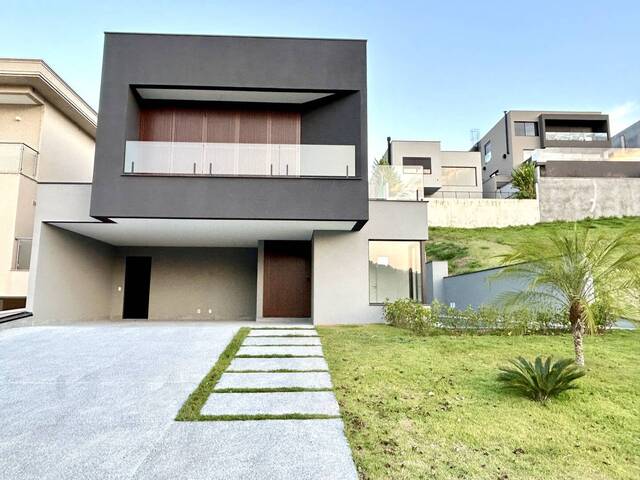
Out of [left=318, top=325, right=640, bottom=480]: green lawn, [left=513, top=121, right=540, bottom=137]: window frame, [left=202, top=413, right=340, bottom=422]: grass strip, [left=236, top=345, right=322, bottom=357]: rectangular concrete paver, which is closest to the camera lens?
[left=318, top=325, right=640, bottom=480]: green lawn

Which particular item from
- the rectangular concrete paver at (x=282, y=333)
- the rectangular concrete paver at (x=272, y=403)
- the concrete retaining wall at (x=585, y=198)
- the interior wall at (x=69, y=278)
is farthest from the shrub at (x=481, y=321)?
the concrete retaining wall at (x=585, y=198)

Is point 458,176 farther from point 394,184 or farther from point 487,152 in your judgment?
point 394,184

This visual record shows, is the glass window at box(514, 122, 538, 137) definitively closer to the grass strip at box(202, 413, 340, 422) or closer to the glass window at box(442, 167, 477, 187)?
the glass window at box(442, 167, 477, 187)

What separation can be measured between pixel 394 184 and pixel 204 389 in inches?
318

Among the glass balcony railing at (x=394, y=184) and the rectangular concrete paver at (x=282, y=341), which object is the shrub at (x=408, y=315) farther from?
the glass balcony railing at (x=394, y=184)

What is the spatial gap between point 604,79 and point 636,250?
2407cm

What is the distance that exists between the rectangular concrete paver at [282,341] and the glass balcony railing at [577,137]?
106ft

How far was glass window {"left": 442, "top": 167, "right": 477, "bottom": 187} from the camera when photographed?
3228 cm

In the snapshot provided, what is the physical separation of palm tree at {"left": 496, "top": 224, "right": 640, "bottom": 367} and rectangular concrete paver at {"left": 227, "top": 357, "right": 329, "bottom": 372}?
9.86ft

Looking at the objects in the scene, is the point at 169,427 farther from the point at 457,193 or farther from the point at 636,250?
the point at 457,193

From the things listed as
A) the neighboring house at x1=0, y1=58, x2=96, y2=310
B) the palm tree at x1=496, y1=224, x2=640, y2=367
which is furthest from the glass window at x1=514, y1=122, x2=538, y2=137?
the neighboring house at x1=0, y1=58, x2=96, y2=310

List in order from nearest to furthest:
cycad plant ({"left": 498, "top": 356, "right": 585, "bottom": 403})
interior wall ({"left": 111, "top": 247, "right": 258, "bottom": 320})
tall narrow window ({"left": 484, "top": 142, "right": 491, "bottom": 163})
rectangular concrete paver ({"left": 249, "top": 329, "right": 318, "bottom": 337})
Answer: cycad plant ({"left": 498, "top": 356, "right": 585, "bottom": 403}), rectangular concrete paver ({"left": 249, "top": 329, "right": 318, "bottom": 337}), interior wall ({"left": 111, "top": 247, "right": 258, "bottom": 320}), tall narrow window ({"left": 484, "top": 142, "right": 491, "bottom": 163})

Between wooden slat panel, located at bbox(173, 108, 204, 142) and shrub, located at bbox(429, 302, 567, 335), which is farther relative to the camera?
wooden slat panel, located at bbox(173, 108, 204, 142)

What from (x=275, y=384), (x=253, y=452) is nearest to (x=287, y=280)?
(x=275, y=384)
